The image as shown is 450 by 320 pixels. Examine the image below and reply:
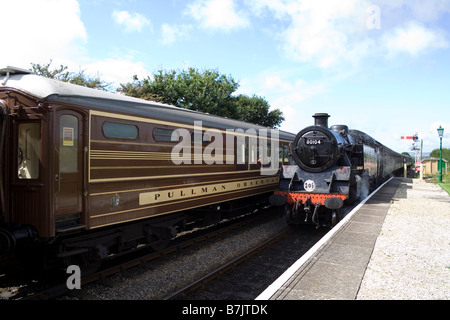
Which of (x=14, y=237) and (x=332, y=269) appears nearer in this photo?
(x=14, y=237)

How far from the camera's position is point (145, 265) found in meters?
6.27

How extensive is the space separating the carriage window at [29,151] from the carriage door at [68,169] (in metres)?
0.28

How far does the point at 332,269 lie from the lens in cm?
476

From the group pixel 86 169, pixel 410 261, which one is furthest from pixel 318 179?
pixel 86 169

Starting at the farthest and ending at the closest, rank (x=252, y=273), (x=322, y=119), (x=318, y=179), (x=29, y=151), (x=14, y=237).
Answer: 1. (x=322, y=119)
2. (x=318, y=179)
3. (x=252, y=273)
4. (x=29, y=151)
5. (x=14, y=237)

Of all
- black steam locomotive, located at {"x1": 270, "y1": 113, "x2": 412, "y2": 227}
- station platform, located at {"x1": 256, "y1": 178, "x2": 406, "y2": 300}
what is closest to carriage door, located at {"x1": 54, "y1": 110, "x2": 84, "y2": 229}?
station platform, located at {"x1": 256, "y1": 178, "x2": 406, "y2": 300}

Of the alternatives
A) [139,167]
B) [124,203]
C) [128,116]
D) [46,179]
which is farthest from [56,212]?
[128,116]

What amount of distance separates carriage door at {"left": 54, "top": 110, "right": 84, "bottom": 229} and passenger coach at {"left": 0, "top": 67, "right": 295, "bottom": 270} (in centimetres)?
1

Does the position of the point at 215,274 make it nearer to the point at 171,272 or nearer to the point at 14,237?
the point at 171,272

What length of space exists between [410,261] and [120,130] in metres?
5.39

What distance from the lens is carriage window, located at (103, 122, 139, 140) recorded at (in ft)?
17.8

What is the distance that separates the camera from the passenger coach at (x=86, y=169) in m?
4.61

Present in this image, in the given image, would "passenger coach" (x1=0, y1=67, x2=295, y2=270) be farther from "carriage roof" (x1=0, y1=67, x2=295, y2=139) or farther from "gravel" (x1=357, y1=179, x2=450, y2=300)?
"gravel" (x1=357, y1=179, x2=450, y2=300)
